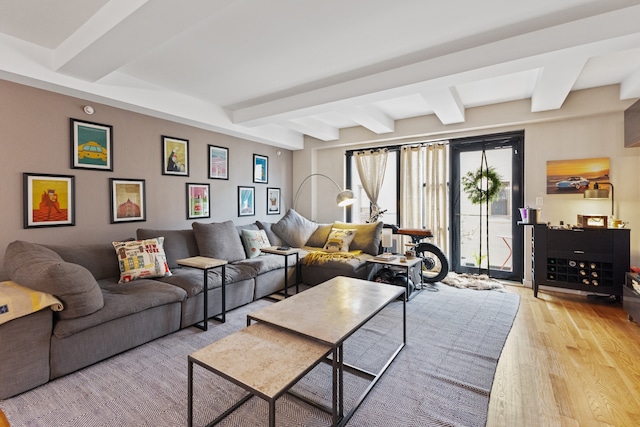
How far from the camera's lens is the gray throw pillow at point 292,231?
194 inches

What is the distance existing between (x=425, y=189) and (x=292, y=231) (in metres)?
2.35

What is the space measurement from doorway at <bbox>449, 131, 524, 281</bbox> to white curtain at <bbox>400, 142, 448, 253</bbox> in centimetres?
16

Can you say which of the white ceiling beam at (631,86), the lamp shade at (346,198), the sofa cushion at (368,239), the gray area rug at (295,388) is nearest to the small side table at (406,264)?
the sofa cushion at (368,239)

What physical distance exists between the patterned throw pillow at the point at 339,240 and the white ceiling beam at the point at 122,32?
3.24 m

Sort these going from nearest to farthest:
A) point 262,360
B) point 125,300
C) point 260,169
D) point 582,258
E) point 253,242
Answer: point 262,360 < point 125,300 < point 582,258 < point 253,242 < point 260,169

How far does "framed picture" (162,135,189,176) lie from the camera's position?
12.9ft

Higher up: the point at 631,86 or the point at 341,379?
the point at 631,86

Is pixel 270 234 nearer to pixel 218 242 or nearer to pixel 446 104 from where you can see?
pixel 218 242

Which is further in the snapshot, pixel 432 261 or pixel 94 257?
pixel 432 261

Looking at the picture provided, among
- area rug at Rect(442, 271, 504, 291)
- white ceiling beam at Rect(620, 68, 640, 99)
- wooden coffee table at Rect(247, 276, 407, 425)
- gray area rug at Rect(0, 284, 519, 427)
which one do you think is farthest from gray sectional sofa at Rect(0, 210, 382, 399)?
white ceiling beam at Rect(620, 68, 640, 99)

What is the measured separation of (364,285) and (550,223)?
122 inches

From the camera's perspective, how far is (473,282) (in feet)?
14.4

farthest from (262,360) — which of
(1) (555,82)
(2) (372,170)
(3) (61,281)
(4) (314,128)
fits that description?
(2) (372,170)

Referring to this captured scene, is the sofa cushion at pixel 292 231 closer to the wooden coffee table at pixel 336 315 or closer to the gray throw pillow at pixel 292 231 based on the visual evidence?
the gray throw pillow at pixel 292 231
